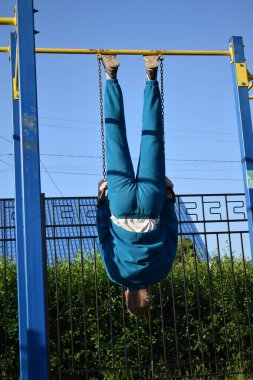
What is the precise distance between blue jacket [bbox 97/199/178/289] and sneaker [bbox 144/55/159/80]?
3.13 ft

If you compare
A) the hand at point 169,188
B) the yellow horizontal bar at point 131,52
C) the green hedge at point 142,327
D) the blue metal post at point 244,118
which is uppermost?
the yellow horizontal bar at point 131,52

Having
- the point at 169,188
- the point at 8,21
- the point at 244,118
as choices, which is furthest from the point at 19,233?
the point at 244,118

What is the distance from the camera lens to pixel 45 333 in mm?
3248

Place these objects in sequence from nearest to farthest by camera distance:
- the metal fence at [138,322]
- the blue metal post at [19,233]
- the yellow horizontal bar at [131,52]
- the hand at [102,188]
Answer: the hand at [102,188], the yellow horizontal bar at [131,52], the blue metal post at [19,233], the metal fence at [138,322]

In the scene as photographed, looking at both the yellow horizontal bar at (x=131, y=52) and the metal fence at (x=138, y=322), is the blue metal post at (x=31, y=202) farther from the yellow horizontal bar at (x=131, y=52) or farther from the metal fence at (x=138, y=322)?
the metal fence at (x=138, y=322)

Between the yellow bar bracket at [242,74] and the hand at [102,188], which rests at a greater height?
the yellow bar bracket at [242,74]

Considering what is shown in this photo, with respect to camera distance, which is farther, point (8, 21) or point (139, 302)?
point (139, 302)

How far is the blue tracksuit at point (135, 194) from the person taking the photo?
4.01 metres

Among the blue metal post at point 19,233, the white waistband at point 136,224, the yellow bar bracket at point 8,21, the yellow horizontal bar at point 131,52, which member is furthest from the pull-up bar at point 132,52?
the white waistband at point 136,224

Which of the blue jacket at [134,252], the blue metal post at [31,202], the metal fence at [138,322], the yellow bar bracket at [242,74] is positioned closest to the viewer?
the blue metal post at [31,202]

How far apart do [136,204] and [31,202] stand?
95 centimetres

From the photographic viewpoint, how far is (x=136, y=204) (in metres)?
4.07

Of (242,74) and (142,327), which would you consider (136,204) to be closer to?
(242,74)

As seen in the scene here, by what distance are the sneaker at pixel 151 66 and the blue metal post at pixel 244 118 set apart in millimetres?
861
